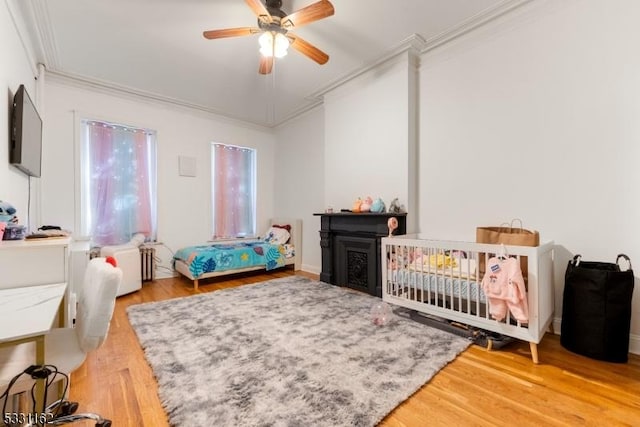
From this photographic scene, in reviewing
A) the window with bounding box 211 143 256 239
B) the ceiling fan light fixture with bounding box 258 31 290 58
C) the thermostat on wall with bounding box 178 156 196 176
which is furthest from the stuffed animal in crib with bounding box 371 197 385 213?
the thermostat on wall with bounding box 178 156 196 176

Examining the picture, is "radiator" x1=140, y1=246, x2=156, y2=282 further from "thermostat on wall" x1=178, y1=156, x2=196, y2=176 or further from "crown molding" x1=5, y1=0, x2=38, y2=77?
"crown molding" x1=5, y1=0, x2=38, y2=77

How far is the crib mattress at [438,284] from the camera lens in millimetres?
2080

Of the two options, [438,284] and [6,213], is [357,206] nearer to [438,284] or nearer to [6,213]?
[438,284]

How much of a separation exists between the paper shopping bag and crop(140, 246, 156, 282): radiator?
402 centimetres

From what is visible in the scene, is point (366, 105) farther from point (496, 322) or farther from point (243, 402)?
point (243, 402)

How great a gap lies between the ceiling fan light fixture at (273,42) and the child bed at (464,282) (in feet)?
6.55

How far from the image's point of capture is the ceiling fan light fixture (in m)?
2.30

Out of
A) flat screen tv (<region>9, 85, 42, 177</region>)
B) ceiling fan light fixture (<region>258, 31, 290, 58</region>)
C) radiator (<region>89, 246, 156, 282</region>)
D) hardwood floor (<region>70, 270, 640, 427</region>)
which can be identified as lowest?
hardwood floor (<region>70, 270, 640, 427</region>)

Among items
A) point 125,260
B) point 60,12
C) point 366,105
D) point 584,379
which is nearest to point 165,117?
point 60,12

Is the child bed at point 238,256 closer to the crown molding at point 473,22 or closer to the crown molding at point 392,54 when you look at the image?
the crown molding at point 392,54

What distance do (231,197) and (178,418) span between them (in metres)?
3.85

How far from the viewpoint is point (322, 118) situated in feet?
14.3

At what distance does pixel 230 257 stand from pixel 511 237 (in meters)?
3.31

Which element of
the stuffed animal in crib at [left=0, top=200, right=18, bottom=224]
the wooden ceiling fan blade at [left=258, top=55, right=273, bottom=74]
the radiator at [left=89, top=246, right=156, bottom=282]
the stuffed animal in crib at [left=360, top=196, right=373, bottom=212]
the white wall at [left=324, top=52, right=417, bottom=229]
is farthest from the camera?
the radiator at [left=89, top=246, right=156, bottom=282]
